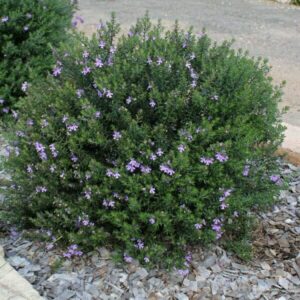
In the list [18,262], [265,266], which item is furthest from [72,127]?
[265,266]

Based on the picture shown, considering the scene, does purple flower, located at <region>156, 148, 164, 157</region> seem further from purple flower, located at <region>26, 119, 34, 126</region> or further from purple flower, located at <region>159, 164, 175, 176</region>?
purple flower, located at <region>26, 119, 34, 126</region>

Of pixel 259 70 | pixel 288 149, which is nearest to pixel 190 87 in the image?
pixel 259 70

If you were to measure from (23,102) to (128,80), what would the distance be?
27.0 inches

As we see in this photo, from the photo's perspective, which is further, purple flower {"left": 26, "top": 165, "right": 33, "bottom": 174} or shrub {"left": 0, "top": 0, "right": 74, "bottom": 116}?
shrub {"left": 0, "top": 0, "right": 74, "bottom": 116}

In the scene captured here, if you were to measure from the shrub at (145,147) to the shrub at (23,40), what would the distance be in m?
1.90

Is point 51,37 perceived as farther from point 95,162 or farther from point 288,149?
point 95,162

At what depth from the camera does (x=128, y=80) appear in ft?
9.76

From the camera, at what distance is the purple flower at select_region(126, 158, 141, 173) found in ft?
9.16

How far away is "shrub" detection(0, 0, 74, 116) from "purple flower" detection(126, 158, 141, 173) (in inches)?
94.5

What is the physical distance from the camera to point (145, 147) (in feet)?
9.27

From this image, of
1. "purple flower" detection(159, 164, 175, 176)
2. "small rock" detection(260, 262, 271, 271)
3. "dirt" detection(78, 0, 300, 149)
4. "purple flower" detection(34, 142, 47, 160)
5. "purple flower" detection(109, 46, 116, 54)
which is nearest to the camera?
"purple flower" detection(159, 164, 175, 176)

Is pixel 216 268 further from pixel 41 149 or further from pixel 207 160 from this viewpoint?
pixel 41 149

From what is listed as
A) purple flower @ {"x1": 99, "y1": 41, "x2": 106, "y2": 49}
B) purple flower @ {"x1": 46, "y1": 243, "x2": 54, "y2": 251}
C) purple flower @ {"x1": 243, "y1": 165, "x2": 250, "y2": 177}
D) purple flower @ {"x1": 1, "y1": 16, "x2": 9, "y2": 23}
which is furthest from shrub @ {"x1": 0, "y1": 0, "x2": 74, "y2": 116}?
purple flower @ {"x1": 243, "y1": 165, "x2": 250, "y2": 177}

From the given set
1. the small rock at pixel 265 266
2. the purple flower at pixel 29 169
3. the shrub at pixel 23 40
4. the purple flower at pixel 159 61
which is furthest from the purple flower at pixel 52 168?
the shrub at pixel 23 40
